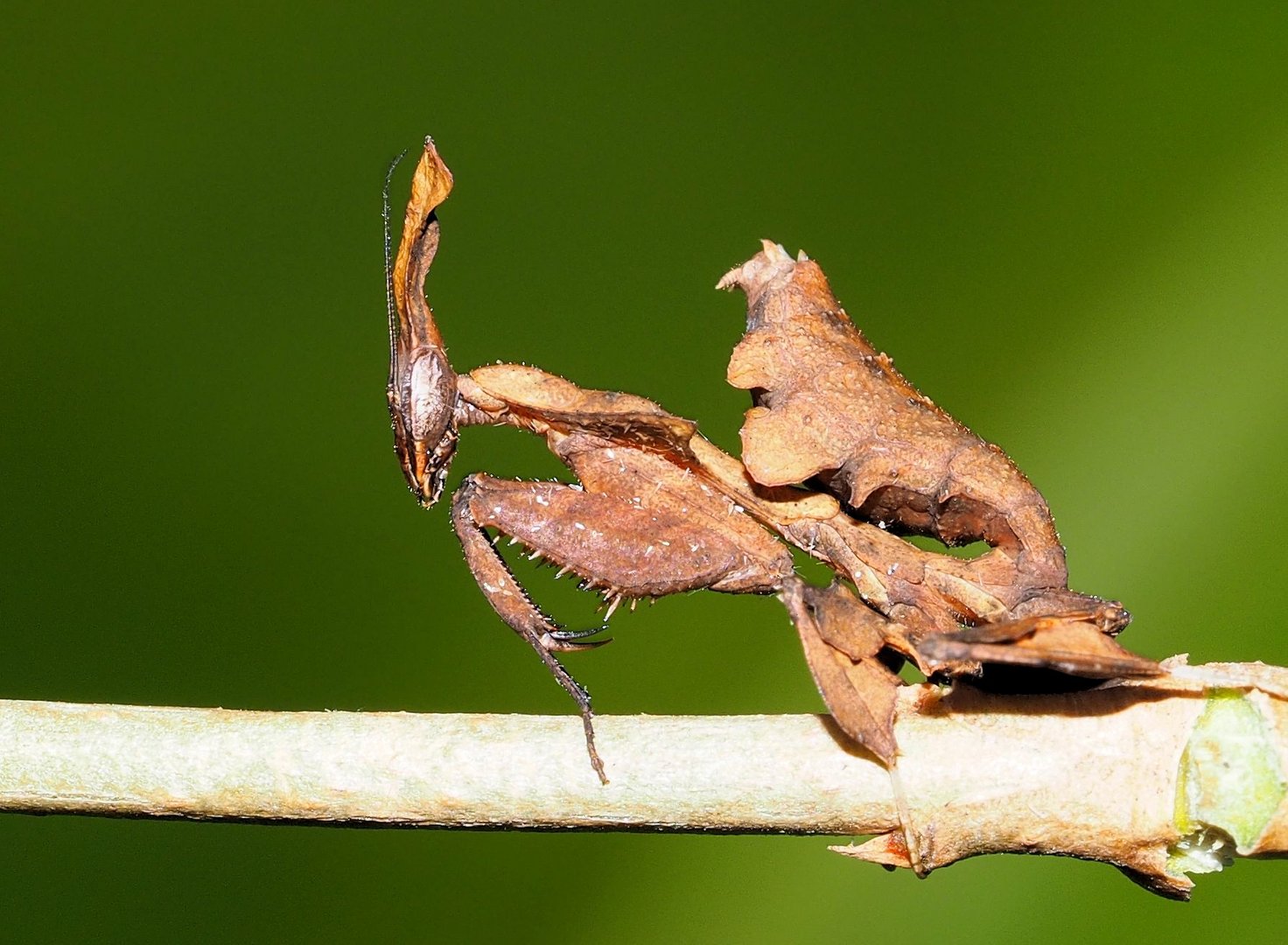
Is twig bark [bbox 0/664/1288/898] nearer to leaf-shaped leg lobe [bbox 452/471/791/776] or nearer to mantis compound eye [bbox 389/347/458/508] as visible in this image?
leaf-shaped leg lobe [bbox 452/471/791/776]

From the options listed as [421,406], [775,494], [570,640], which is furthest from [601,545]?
[421,406]

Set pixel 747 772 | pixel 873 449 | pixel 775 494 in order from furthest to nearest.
→ pixel 775 494 → pixel 873 449 → pixel 747 772

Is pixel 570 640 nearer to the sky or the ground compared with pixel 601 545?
nearer to the ground

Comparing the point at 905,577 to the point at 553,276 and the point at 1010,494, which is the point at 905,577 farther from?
the point at 553,276

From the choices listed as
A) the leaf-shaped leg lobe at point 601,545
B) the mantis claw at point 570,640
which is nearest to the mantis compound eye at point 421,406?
the leaf-shaped leg lobe at point 601,545

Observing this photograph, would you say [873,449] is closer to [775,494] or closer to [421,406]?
[775,494]

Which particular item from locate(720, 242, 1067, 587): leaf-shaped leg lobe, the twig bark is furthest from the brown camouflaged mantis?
the twig bark

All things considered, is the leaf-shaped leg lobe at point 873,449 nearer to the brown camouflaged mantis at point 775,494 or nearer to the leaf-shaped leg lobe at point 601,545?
the brown camouflaged mantis at point 775,494
